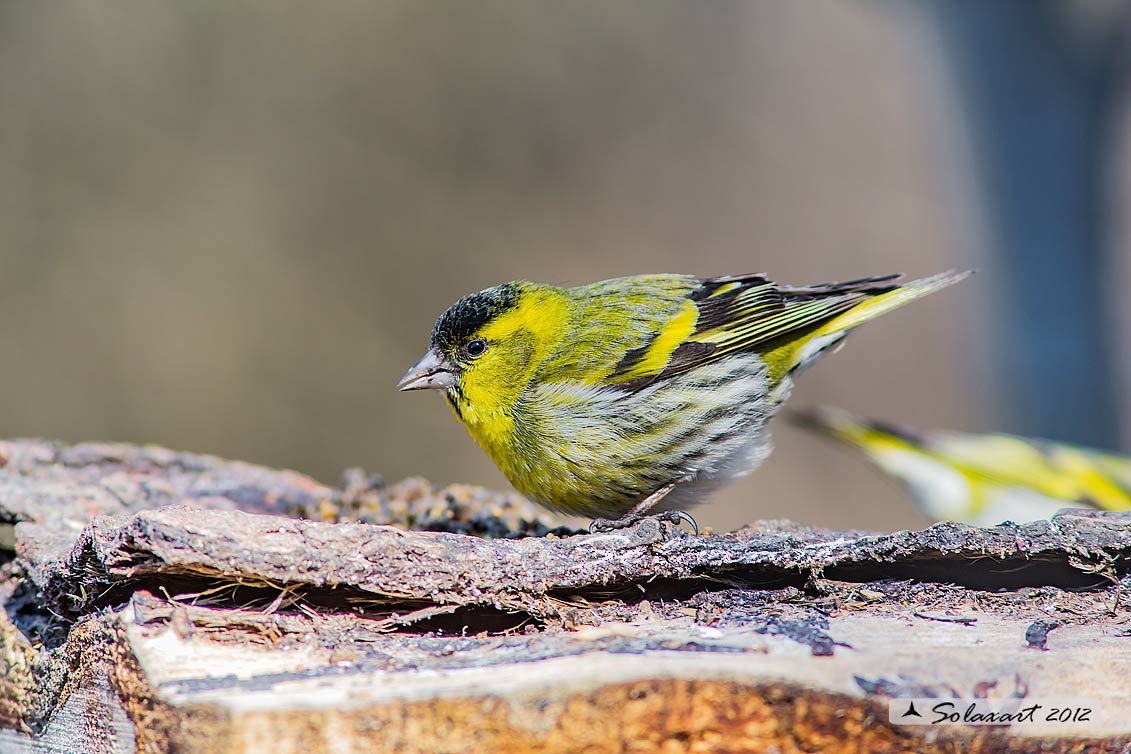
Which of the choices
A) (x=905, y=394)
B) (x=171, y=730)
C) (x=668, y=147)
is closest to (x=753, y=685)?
(x=171, y=730)

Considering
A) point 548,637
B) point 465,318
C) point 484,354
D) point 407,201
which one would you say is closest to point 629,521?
point 484,354

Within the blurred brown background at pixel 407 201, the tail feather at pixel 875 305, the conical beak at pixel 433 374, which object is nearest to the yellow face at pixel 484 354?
the conical beak at pixel 433 374

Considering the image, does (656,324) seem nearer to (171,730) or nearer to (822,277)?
(171,730)

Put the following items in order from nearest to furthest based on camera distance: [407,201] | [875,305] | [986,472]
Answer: [986,472] → [875,305] → [407,201]

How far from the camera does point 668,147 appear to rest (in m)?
10.7

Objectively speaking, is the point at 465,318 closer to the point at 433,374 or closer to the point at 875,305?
the point at 433,374

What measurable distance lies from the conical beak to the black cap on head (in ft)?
0.14

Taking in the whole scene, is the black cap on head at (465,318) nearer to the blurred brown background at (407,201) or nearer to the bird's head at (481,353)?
the bird's head at (481,353)

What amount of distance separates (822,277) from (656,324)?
6.42 metres

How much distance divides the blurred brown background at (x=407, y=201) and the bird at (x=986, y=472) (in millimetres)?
3115

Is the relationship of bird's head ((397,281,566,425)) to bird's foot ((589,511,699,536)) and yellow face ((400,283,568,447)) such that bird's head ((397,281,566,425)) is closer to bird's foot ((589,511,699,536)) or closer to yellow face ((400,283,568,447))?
yellow face ((400,283,568,447))

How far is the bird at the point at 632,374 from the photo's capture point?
3367 mm

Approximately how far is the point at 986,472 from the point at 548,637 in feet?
6.60

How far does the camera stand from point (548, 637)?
2055 mm
